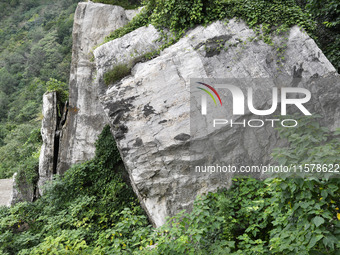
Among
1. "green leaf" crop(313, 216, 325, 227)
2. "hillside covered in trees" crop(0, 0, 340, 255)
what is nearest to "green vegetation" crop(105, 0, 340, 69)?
"hillside covered in trees" crop(0, 0, 340, 255)

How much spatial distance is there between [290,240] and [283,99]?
305 cm

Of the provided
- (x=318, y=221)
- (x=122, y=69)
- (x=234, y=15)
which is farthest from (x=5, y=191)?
(x=318, y=221)

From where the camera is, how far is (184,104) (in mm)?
5922

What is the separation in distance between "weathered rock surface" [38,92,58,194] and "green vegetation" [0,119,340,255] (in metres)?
1.54

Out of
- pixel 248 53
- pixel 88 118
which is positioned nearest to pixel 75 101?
pixel 88 118

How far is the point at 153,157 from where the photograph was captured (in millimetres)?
5891

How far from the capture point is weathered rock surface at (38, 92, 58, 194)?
9617 mm

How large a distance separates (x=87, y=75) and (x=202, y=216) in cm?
634

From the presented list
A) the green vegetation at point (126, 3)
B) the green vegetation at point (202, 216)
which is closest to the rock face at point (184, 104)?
the green vegetation at point (202, 216)

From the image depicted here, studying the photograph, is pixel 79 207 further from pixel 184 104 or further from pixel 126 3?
pixel 126 3

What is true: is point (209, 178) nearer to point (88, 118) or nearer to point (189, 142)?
point (189, 142)

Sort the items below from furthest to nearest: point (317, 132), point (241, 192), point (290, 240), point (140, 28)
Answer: point (140, 28) → point (241, 192) → point (317, 132) → point (290, 240)

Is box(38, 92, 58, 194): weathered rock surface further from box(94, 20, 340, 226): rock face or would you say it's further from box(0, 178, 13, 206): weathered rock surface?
box(0, 178, 13, 206): weathered rock surface

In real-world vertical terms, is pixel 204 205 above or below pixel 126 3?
below
